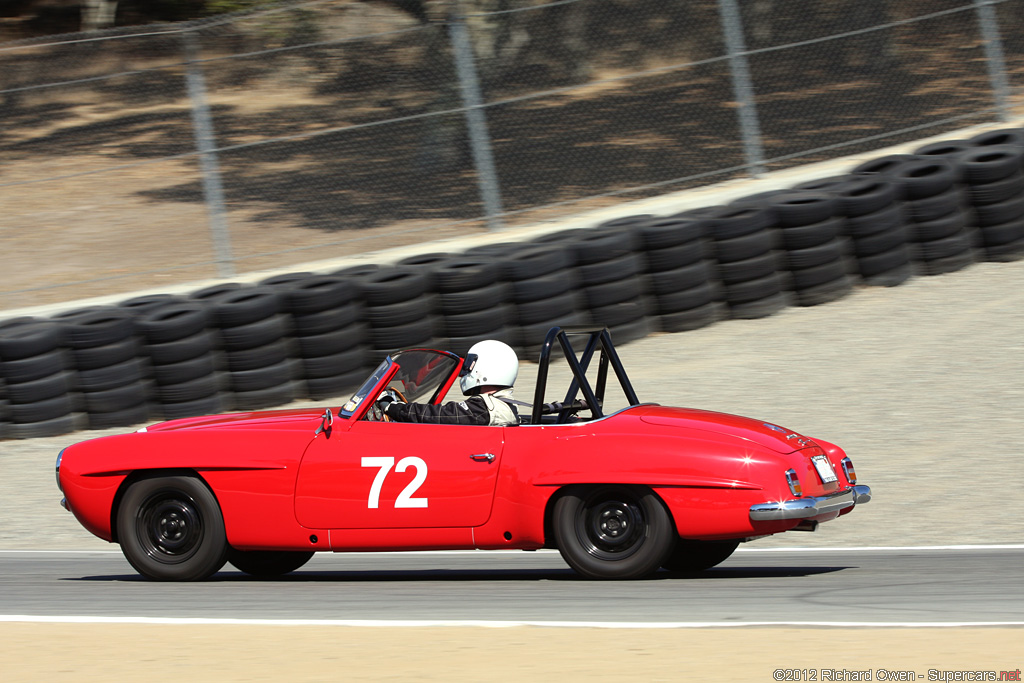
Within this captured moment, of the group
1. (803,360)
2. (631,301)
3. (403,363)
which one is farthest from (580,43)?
(403,363)

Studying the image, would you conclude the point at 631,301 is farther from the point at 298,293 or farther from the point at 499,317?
the point at 298,293

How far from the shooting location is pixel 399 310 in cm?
1109

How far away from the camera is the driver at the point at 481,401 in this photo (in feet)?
21.3

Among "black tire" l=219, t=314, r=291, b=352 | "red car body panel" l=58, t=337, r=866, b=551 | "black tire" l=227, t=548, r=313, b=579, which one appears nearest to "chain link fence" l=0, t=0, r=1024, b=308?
"black tire" l=219, t=314, r=291, b=352

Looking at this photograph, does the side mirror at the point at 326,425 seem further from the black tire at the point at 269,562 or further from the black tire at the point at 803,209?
the black tire at the point at 803,209

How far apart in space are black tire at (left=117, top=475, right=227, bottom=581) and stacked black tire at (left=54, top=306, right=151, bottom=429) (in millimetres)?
4129

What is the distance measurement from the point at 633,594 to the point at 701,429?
843 millimetres

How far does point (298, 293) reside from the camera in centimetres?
1095

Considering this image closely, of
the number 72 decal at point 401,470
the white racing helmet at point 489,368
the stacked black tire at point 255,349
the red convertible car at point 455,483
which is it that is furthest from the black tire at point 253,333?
the number 72 decal at point 401,470

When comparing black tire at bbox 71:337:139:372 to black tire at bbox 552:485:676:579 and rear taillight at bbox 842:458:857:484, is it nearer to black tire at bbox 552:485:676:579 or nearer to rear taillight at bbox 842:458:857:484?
black tire at bbox 552:485:676:579

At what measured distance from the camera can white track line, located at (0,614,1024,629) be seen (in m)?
5.01

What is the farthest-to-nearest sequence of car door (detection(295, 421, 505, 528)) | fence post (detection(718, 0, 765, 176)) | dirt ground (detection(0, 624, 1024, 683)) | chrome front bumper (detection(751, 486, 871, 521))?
1. fence post (detection(718, 0, 765, 176))
2. car door (detection(295, 421, 505, 528))
3. chrome front bumper (detection(751, 486, 871, 521))
4. dirt ground (detection(0, 624, 1024, 683))

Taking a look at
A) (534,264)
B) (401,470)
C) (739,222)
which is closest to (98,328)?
(534,264)

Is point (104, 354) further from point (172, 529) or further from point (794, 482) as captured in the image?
point (794, 482)
